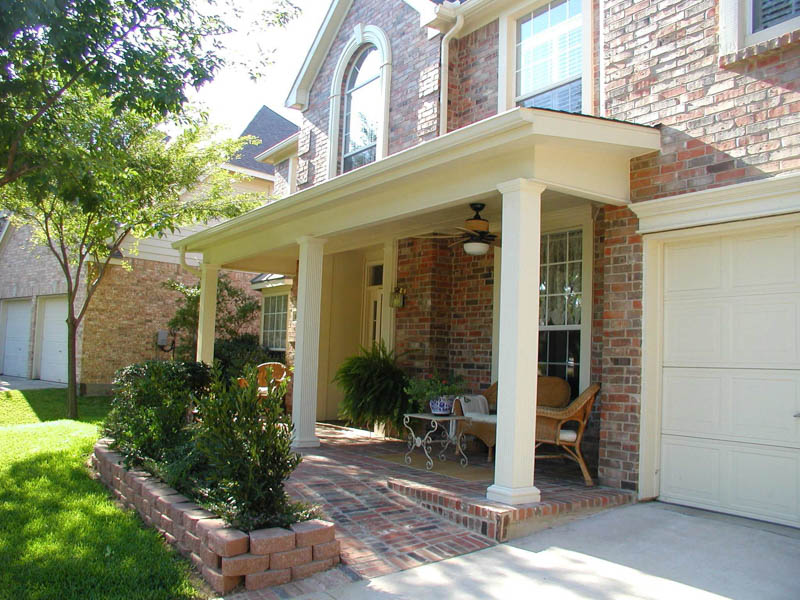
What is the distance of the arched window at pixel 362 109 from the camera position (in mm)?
10078

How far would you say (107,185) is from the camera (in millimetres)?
7762

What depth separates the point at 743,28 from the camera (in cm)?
522

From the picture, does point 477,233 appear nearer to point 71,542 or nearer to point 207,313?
point 71,542

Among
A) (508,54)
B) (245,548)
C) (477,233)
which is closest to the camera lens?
(245,548)

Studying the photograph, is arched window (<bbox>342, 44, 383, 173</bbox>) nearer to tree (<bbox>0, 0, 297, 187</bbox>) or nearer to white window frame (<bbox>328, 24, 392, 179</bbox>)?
white window frame (<bbox>328, 24, 392, 179</bbox>)

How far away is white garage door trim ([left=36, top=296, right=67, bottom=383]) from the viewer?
56.1 ft

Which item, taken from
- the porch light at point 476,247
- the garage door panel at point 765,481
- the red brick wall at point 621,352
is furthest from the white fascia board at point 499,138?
the garage door panel at point 765,481

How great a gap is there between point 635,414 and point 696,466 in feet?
2.07

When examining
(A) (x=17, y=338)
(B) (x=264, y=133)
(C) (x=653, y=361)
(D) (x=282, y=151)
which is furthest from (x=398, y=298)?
(A) (x=17, y=338)

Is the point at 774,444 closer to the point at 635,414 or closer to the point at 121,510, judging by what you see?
the point at 635,414

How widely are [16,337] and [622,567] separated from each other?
20.2 metres

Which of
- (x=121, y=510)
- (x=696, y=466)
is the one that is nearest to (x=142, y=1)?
(x=121, y=510)

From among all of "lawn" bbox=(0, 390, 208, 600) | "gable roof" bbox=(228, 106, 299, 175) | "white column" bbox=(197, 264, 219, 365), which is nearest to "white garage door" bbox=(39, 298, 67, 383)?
"gable roof" bbox=(228, 106, 299, 175)

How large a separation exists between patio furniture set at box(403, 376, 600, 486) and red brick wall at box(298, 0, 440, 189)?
12.1 feet
